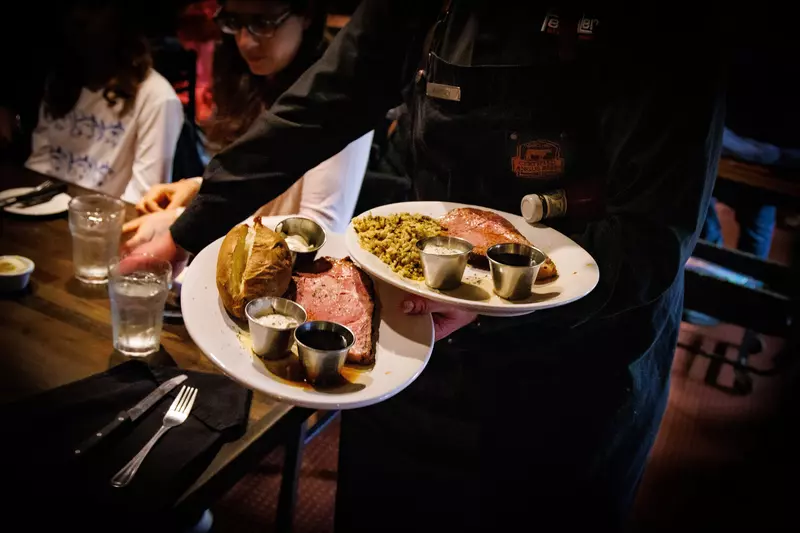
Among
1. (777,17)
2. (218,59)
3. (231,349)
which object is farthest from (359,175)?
(777,17)

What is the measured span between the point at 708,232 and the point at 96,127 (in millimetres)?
4466

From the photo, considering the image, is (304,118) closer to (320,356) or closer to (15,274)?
(320,356)

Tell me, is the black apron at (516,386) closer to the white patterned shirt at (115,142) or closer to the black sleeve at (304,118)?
the black sleeve at (304,118)

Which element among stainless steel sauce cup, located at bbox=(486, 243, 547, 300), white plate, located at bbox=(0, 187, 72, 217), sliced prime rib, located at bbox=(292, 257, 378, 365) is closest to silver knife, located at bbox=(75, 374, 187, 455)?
sliced prime rib, located at bbox=(292, 257, 378, 365)

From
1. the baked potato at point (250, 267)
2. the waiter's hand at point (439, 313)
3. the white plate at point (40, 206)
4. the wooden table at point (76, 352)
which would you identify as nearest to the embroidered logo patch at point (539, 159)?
the waiter's hand at point (439, 313)

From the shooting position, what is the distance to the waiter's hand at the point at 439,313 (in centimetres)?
154

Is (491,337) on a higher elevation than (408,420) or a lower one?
higher

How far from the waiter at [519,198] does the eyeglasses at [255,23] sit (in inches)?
39.5

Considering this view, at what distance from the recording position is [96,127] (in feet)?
11.5

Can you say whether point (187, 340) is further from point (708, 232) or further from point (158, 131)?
point (708, 232)

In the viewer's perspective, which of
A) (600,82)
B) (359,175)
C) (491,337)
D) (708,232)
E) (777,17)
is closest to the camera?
(600,82)

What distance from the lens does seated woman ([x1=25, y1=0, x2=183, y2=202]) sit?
→ 134 inches

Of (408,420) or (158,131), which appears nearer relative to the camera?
(408,420)

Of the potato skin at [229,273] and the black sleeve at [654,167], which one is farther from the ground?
the black sleeve at [654,167]
